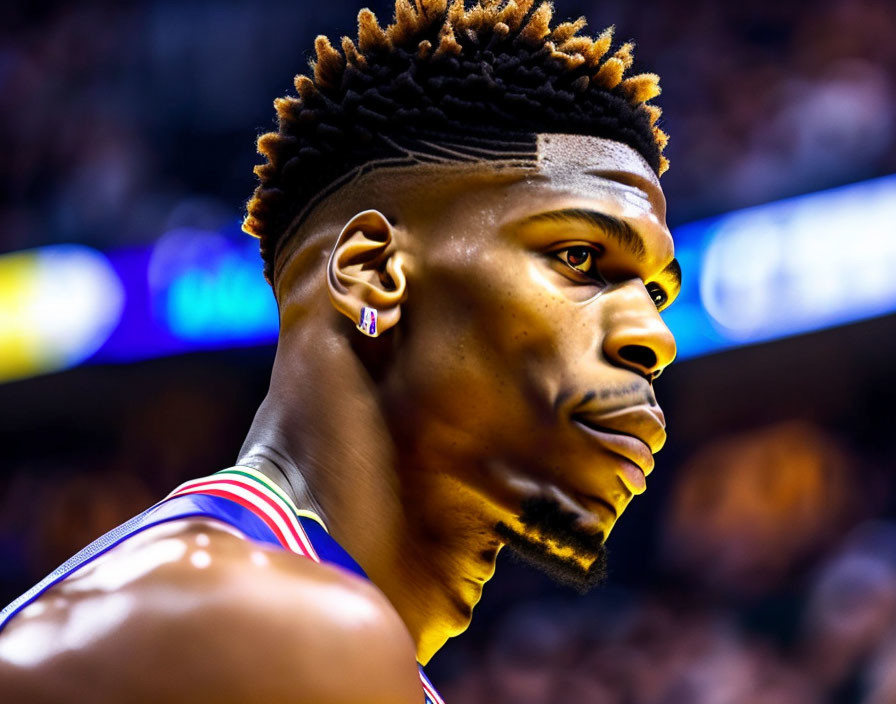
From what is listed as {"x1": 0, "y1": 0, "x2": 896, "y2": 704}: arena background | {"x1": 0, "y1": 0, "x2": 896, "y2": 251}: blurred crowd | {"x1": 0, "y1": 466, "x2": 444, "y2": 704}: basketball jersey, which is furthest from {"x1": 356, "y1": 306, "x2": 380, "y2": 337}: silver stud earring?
{"x1": 0, "y1": 0, "x2": 896, "y2": 251}: blurred crowd

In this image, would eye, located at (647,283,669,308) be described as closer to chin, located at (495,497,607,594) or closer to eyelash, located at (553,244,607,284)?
eyelash, located at (553,244,607,284)

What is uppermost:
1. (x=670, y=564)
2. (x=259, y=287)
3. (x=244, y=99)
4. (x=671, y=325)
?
(x=244, y=99)

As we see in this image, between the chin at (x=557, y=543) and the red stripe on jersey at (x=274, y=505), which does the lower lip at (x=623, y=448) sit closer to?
the chin at (x=557, y=543)

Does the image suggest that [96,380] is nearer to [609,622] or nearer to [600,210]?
[609,622]

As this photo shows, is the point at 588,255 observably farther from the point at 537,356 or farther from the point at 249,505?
the point at 249,505

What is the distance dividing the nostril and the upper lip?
0.07 meters

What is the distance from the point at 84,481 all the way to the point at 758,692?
12.7 feet

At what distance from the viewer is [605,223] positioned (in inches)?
80.7

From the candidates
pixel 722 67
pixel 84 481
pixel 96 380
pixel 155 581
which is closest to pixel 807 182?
pixel 722 67

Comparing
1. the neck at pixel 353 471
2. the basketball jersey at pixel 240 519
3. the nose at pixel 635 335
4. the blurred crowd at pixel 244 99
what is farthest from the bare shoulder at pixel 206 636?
the blurred crowd at pixel 244 99

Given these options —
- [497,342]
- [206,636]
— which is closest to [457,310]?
[497,342]

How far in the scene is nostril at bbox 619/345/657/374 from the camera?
2.03 metres

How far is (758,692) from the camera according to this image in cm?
540

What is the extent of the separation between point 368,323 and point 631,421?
1.49ft
